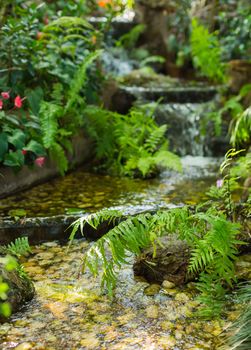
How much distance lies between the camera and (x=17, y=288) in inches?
89.1

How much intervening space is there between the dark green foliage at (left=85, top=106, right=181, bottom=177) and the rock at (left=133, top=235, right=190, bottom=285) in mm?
2032

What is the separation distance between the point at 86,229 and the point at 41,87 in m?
2.03

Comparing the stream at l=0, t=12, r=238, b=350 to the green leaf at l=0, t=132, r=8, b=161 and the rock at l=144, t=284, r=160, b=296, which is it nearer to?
the rock at l=144, t=284, r=160, b=296

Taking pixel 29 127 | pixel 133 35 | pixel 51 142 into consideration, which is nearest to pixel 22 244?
pixel 51 142

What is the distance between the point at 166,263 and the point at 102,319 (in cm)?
59

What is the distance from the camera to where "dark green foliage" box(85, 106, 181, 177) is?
480 centimetres

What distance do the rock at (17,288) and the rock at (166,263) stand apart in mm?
698

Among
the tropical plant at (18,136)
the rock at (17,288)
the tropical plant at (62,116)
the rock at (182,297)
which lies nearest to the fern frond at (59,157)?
the tropical plant at (62,116)

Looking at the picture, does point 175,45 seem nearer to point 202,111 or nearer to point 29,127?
point 202,111

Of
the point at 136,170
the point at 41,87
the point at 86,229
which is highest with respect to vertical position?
the point at 41,87

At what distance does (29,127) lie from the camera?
418 centimetres

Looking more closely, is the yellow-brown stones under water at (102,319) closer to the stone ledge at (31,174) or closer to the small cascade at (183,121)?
the stone ledge at (31,174)

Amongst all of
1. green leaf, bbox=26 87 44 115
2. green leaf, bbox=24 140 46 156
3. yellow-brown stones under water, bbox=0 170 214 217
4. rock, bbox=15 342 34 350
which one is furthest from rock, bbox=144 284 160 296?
green leaf, bbox=26 87 44 115

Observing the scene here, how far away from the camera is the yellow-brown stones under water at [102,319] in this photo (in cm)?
200
